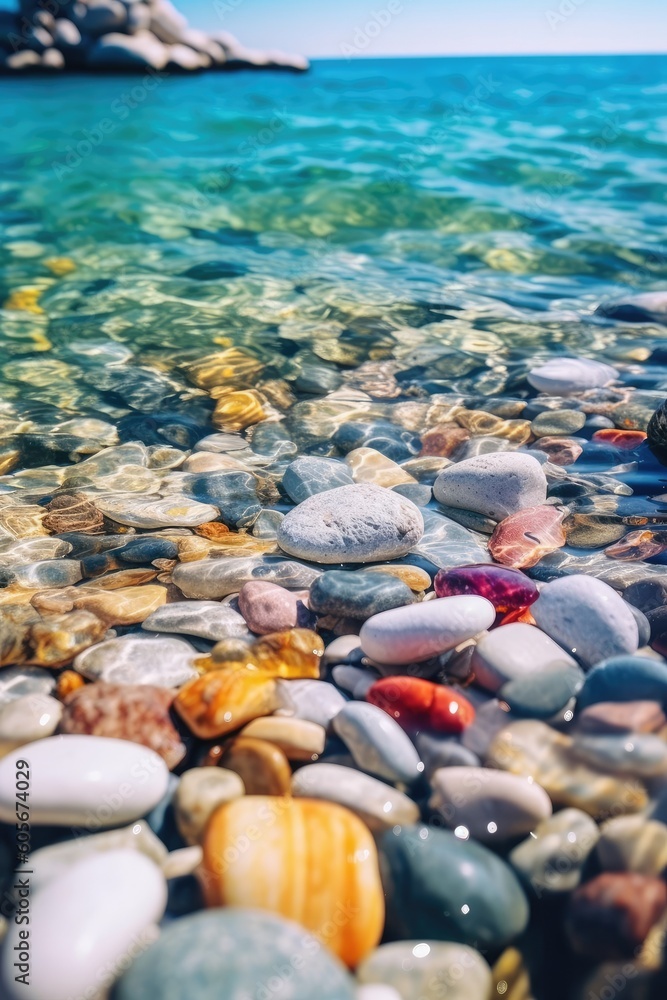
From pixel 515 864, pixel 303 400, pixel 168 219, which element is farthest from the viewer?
pixel 168 219

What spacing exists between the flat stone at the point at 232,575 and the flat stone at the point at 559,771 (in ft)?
3.22

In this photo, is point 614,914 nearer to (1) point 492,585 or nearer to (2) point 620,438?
(1) point 492,585

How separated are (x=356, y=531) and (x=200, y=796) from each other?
4.03ft

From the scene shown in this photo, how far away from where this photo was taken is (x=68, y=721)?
1.85 metres

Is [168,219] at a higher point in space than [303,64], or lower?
lower

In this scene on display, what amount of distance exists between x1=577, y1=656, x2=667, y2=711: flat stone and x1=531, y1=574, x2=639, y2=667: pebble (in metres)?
0.14

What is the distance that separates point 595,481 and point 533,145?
427 inches

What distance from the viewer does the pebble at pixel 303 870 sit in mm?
1400

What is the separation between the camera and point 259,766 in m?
1.71

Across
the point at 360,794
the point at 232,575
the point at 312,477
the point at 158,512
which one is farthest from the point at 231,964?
the point at 312,477

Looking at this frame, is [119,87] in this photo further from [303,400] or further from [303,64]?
[303,400]

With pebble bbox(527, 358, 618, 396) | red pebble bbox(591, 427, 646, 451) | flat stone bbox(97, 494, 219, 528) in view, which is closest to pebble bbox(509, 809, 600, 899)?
flat stone bbox(97, 494, 219, 528)

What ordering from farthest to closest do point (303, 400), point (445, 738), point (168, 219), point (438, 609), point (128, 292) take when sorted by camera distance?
point (168, 219) → point (128, 292) → point (303, 400) → point (438, 609) → point (445, 738)

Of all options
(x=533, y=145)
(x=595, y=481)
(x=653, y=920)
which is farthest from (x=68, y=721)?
(x=533, y=145)
